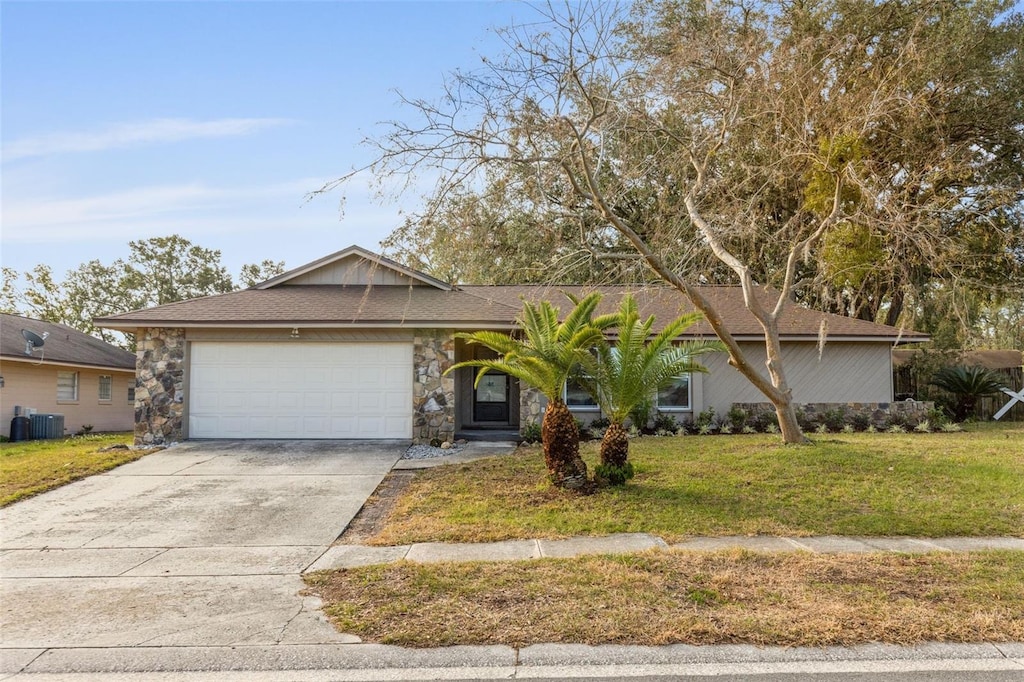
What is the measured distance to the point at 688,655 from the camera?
453cm

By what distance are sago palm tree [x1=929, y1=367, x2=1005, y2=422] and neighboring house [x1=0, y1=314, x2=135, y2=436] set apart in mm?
24749

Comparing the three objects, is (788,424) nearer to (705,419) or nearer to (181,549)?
(705,419)

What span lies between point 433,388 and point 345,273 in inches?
161

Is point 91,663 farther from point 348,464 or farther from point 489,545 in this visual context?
point 348,464

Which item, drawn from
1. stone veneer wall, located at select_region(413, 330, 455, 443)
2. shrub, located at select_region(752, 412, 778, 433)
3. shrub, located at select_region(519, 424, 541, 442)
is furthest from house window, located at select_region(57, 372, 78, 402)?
shrub, located at select_region(752, 412, 778, 433)

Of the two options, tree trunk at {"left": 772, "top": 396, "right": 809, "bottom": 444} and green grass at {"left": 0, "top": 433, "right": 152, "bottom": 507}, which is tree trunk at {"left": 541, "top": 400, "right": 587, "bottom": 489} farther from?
green grass at {"left": 0, "top": 433, "right": 152, "bottom": 507}

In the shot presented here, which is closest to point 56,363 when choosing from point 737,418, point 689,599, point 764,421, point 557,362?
point 557,362

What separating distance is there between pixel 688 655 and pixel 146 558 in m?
5.51

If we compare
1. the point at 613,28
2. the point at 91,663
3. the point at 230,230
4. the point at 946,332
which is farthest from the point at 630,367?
the point at 946,332

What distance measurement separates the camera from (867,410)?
15.6 meters

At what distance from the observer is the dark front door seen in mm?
18125

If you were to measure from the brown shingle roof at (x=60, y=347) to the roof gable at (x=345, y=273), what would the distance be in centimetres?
730

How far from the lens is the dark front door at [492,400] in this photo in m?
18.1

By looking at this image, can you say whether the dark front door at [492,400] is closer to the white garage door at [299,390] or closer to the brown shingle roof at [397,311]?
the brown shingle roof at [397,311]
